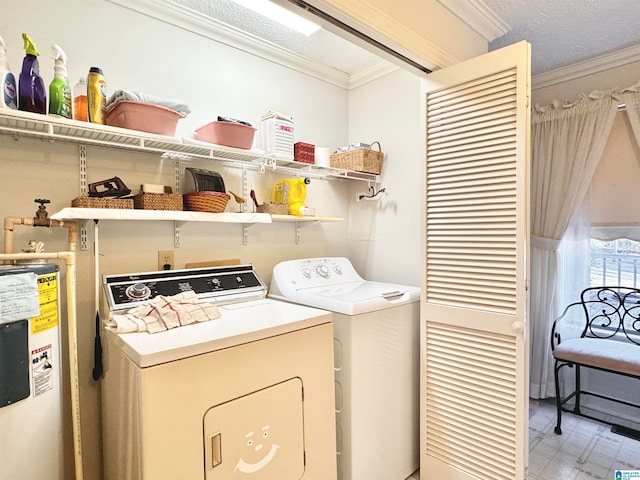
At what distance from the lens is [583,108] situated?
2527 mm

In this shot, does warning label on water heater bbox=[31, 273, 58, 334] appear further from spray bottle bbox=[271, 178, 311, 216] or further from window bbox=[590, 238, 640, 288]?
window bbox=[590, 238, 640, 288]

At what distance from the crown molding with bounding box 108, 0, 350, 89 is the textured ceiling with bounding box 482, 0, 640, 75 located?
1150mm

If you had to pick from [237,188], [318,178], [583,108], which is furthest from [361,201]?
[583,108]

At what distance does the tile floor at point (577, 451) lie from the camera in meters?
1.97

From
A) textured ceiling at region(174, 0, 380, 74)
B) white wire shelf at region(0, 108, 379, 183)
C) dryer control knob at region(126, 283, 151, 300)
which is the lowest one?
dryer control knob at region(126, 283, 151, 300)

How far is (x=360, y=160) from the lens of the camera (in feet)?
7.79

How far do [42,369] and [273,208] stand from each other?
1.28 meters

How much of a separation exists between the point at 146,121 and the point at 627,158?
9.95ft

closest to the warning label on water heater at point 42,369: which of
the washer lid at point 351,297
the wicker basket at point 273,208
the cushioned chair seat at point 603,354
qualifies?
the washer lid at point 351,297

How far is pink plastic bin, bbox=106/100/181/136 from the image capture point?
1.49m

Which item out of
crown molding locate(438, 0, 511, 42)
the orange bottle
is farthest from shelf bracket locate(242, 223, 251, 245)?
crown molding locate(438, 0, 511, 42)

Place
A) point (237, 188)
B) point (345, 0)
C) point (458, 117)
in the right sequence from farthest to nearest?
point (237, 188)
point (458, 117)
point (345, 0)

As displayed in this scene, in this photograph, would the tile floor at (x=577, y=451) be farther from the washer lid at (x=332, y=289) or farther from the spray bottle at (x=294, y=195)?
the spray bottle at (x=294, y=195)

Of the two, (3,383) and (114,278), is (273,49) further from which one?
(3,383)
